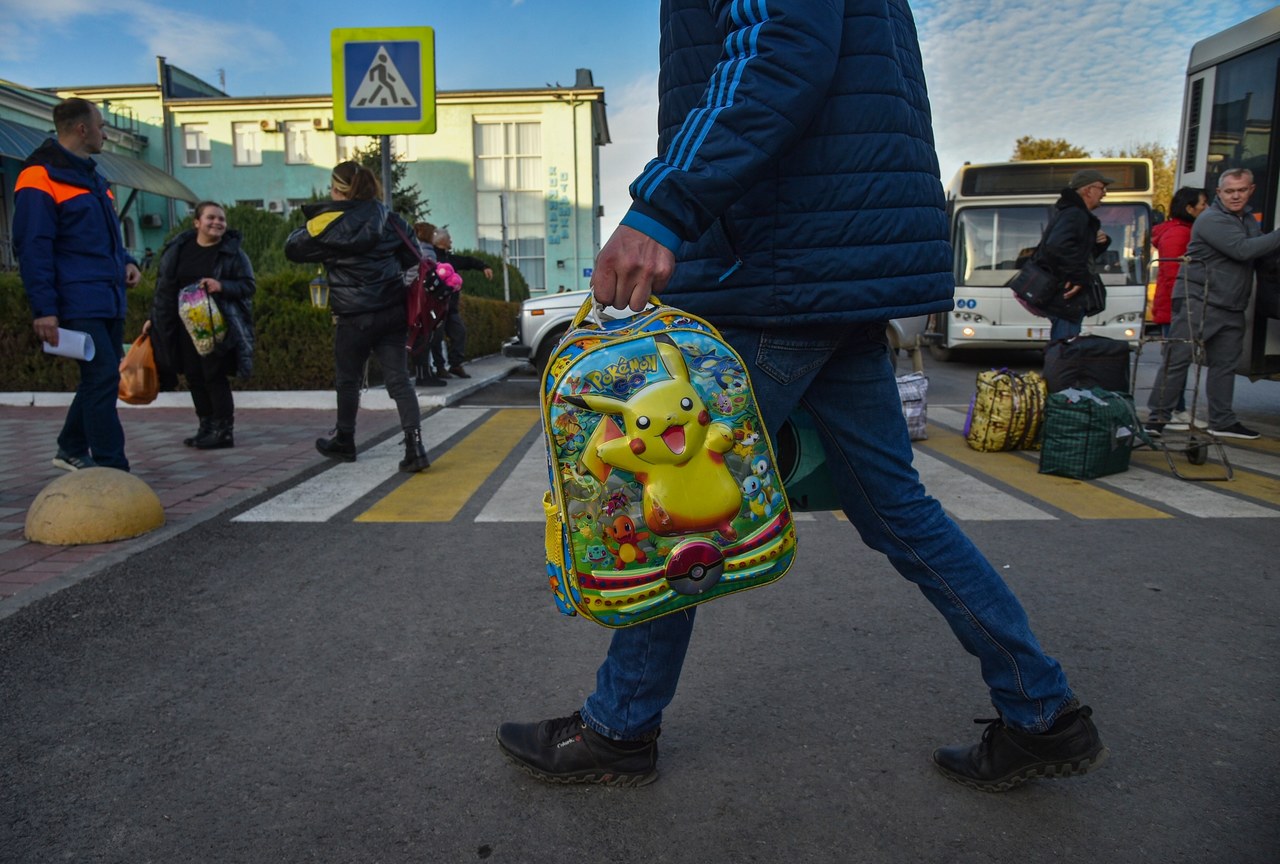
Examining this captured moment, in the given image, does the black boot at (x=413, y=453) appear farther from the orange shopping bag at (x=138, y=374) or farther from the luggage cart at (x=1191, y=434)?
the luggage cart at (x=1191, y=434)

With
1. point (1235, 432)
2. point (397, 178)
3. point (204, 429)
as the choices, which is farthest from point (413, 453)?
point (397, 178)

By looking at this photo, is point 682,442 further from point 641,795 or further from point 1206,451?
point 1206,451

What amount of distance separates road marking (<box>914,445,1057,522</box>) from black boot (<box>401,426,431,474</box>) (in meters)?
3.30

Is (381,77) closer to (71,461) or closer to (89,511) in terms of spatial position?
(71,461)

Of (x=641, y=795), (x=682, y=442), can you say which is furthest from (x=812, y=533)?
(x=682, y=442)

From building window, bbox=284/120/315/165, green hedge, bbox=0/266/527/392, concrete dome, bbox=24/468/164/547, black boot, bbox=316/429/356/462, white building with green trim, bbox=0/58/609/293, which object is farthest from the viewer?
building window, bbox=284/120/315/165

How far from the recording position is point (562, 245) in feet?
139

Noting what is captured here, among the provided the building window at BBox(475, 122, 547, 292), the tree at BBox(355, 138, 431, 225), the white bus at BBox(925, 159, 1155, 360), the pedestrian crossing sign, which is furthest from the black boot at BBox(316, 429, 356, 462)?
the building window at BBox(475, 122, 547, 292)

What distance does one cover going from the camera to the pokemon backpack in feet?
5.82

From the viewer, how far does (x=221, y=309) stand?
7020 mm

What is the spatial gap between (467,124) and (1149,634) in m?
43.2

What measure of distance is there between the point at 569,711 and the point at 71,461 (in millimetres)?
4779

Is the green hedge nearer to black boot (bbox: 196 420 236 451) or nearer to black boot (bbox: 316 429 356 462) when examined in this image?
black boot (bbox: 196 420 236 451)

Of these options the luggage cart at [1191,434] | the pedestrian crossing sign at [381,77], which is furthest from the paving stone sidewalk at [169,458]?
the luggage cart at [1191,434]
